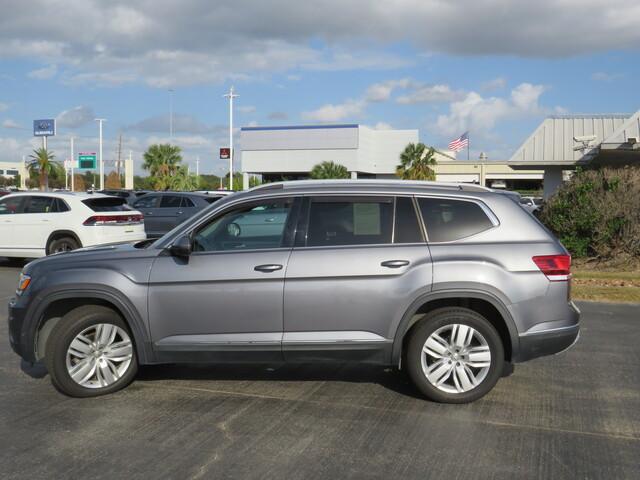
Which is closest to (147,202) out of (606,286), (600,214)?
(600,214)

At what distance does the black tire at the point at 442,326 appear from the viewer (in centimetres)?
565

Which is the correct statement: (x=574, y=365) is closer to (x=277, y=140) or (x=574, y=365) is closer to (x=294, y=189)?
(x=294, y=189)

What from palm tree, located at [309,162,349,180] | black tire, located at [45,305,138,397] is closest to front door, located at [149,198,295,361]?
black tire, located at [45,305,138,397]

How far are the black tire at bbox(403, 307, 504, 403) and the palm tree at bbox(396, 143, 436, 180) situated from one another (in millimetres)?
47008

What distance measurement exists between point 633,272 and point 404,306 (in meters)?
10.8

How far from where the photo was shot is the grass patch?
458 inches

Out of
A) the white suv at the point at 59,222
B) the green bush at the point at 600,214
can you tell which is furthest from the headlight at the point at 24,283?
the green bush at the point at 600,214

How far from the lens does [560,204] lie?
15922mm

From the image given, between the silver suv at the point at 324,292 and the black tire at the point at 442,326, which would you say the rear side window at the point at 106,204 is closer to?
the silver suv at the point at 324,292

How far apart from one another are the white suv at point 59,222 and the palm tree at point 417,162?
38874mm

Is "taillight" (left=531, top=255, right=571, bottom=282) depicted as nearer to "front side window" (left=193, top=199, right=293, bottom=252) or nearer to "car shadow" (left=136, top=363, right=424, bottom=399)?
"car shadow" (left=136, top=363, right=424, bottom=399)

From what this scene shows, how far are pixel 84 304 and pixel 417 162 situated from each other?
48.5m

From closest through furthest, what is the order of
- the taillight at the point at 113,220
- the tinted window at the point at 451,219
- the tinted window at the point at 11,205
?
the tinted window at the point at 451,219
the taillight at the point at 113,220
the tinted window at the point at 11,205

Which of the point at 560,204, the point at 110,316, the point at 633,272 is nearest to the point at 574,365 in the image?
the point at 110,316
